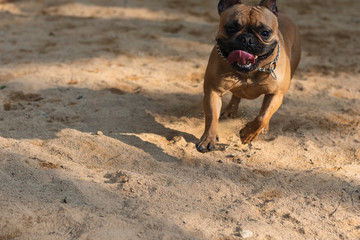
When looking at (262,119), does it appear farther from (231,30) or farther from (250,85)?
(231,30)

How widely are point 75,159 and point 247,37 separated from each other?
1.62m

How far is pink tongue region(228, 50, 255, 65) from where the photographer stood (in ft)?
11.0

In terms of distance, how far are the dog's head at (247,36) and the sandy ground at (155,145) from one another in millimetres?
839

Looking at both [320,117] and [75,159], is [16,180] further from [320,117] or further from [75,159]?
[320,117]

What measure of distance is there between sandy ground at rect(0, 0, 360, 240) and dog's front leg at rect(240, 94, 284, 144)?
15 centimetres

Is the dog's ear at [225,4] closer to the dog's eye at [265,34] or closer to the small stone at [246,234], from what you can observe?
the dog's eye at [265,34]

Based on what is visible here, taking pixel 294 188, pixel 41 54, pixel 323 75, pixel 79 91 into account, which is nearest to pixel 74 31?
pixel 41 54

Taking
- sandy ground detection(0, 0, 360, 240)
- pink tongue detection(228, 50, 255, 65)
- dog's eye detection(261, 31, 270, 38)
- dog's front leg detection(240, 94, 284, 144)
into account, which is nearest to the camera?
sandy ground detection(0, 0, 360, 240)

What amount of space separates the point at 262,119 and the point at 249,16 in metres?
0.84

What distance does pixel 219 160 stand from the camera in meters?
3.67

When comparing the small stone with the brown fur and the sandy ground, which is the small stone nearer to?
the sandy ground

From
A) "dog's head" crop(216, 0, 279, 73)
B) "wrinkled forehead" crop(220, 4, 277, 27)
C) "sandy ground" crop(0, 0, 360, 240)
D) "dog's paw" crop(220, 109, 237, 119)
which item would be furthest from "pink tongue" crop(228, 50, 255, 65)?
"dog's paw" crop(220, 109, 237, 119)

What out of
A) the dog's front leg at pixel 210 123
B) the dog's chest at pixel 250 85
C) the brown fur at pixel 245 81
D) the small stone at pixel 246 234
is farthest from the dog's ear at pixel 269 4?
the small stone at pixel 246 234

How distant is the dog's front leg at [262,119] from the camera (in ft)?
12.3
